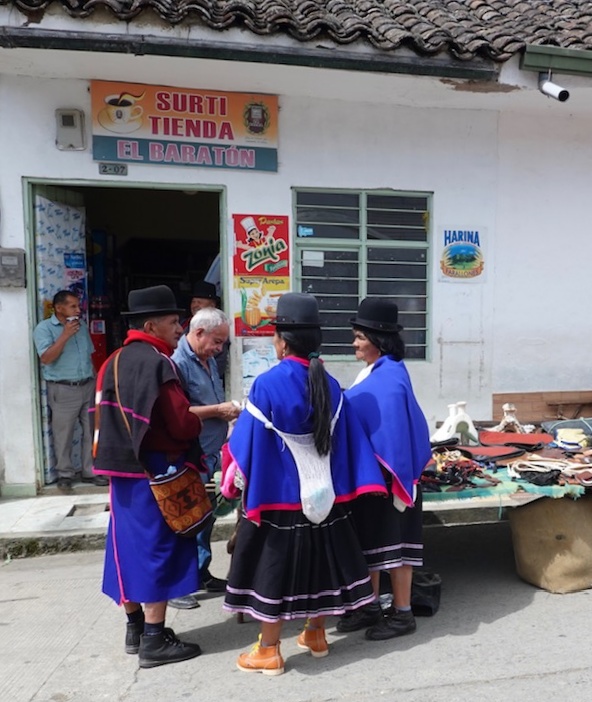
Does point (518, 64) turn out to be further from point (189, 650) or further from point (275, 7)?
point (189, 650)

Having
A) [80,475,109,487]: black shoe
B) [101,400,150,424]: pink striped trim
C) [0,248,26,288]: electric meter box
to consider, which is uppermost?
[0,248,26,288]: electric meter box

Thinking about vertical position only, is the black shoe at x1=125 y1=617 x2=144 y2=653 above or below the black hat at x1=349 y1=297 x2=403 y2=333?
below

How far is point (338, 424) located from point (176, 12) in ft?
11.6

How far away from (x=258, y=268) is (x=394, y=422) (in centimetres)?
306

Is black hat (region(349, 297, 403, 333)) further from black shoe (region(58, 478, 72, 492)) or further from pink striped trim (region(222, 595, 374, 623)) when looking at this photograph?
black shoe (region(58, 478, 72, 492))

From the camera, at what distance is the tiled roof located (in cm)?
489

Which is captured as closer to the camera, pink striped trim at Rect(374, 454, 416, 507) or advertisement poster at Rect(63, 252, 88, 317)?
pink striped trim at Rect(374, 454, 416, 507)

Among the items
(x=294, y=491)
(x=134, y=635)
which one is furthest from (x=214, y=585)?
Answer: (x=294, y=491)

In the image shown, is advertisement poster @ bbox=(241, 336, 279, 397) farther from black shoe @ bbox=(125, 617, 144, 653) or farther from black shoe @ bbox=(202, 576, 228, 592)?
black shoe @ bbox=(125, 617, 144, 653)

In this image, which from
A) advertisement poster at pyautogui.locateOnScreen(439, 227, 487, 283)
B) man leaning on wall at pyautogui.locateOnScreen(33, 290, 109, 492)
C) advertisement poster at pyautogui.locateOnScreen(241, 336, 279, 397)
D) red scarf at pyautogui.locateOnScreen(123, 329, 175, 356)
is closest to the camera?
red scarf at pyautogui.locateOnScreen(123, 329, 175, 356)

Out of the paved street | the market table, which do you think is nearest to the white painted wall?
the paved street

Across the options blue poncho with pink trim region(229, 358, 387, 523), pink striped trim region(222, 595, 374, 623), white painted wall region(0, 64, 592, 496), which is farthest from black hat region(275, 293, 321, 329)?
white painted wall region(0, 64, 592, 496)

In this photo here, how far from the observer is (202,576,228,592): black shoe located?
13.8 feet

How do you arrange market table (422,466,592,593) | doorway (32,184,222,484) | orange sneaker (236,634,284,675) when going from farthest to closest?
A: 1. doorway (32,184,222,484)
2. market table (422,466,592,593)
3. orange sneaker (236,634,284,675)
